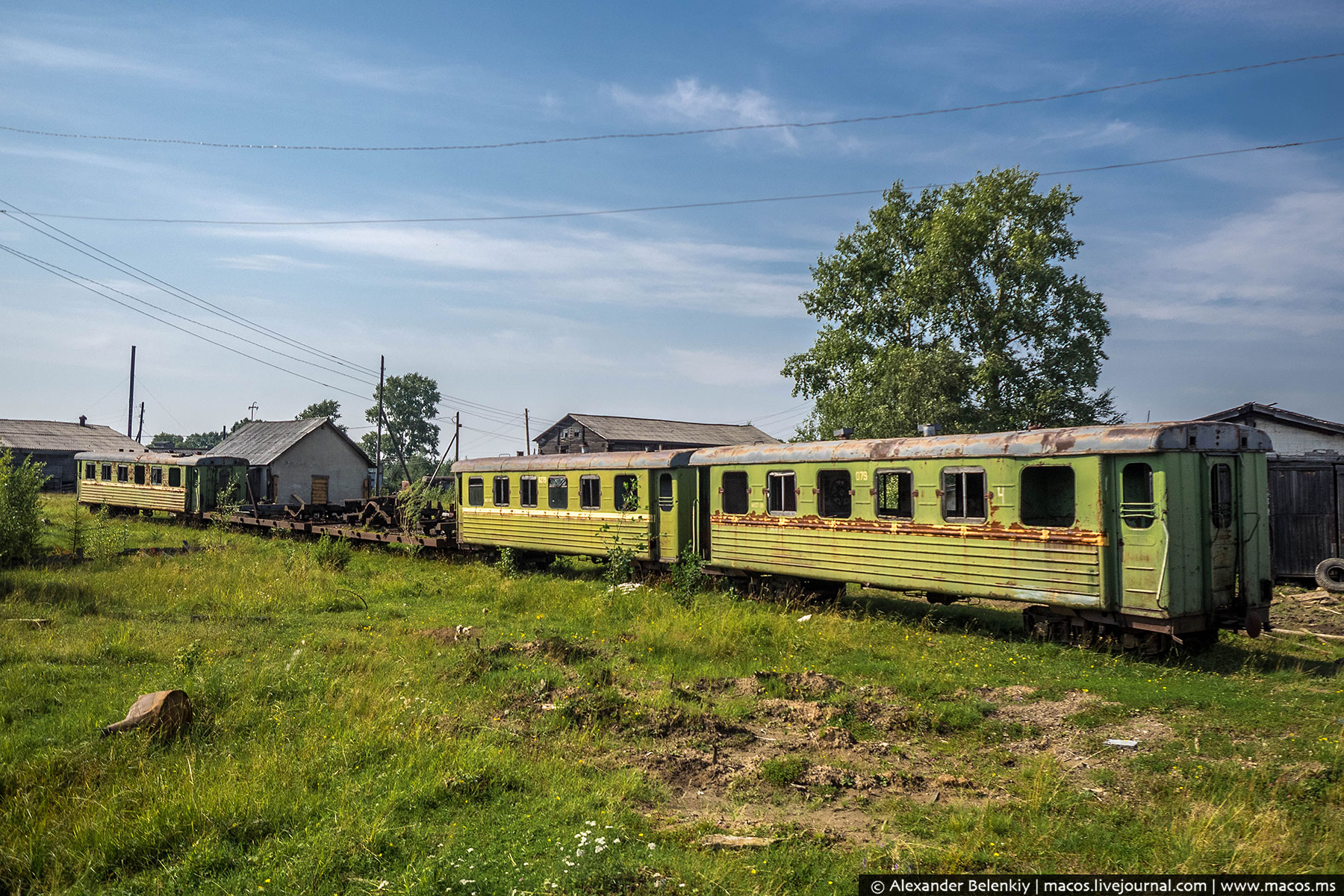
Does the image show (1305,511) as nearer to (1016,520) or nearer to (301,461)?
(1016,520)

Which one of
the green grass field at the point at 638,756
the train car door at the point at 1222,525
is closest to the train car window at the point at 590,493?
the green grass field at the point at 638,756

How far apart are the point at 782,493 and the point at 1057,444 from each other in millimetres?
5232

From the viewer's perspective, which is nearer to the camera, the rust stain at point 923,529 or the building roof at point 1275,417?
the rust stain at point 923,529

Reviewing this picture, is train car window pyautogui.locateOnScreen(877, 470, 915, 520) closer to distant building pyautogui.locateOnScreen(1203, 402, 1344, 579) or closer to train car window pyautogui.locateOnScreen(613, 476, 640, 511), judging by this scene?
train car window pyautogui.locateOnScreen(613, 476, 640, 511)

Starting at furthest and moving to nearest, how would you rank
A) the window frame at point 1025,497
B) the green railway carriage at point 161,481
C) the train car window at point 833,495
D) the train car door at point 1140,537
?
the green railway carriage at point 161,481
the train car window at point 833,495
the window frame at point 1025,497
the train car door at point 1140,537

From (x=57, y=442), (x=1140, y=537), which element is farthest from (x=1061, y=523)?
(x=57, y=442)

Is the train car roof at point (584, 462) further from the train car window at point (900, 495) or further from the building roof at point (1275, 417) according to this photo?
the building roof at point (1275, 417)

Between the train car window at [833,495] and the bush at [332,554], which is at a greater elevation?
the train car window at [833,495]

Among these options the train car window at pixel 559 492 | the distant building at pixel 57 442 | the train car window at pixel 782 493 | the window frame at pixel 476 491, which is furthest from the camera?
the distant building at pixel 57 442

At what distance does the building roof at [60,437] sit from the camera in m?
49.1

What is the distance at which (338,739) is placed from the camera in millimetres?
7043

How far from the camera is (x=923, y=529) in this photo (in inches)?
479

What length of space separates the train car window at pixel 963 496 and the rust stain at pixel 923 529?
176mm

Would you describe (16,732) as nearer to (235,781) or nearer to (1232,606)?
(235,781)
